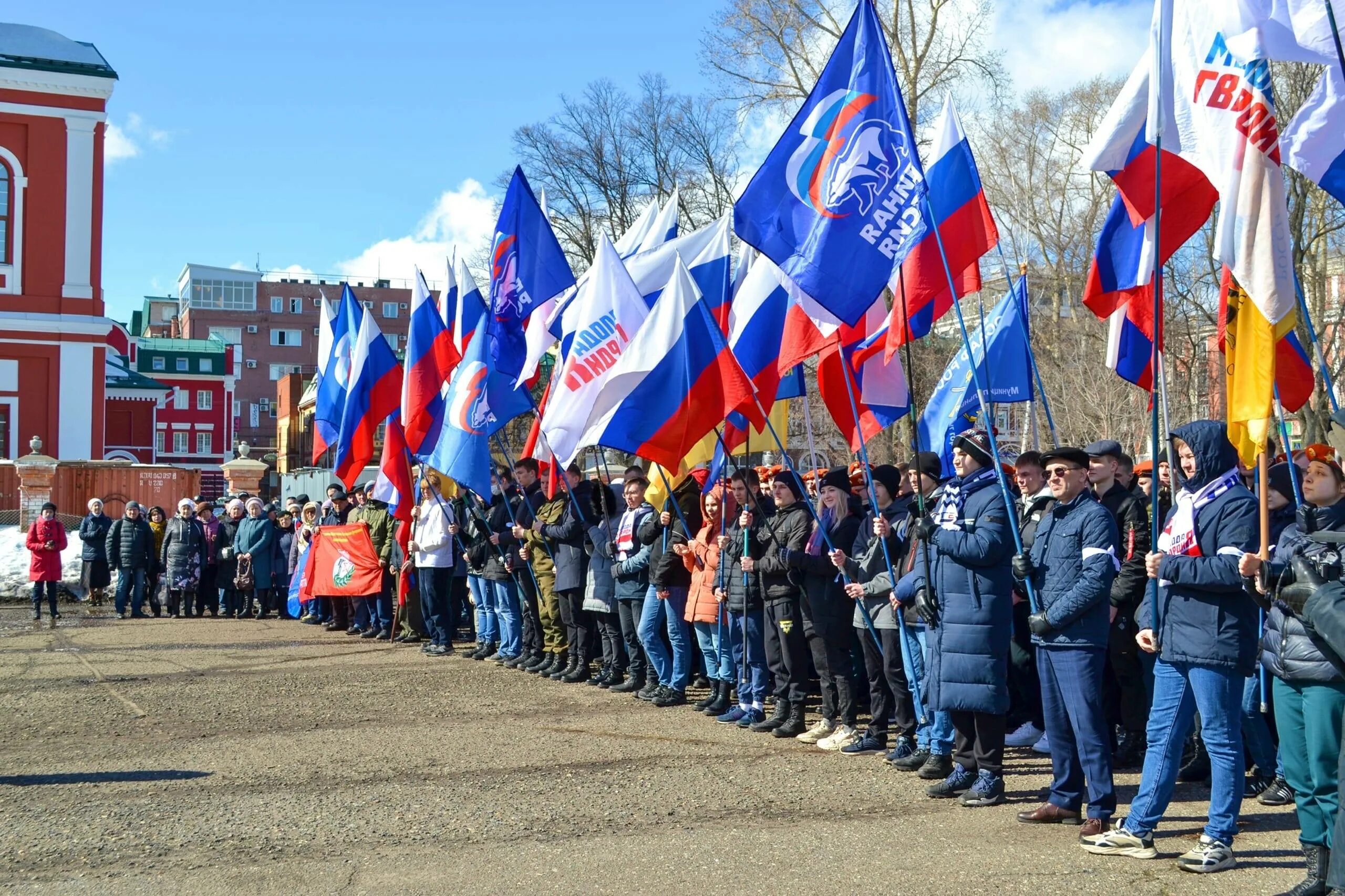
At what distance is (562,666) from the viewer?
13.0 metres

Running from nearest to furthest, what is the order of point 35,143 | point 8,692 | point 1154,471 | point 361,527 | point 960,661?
point 1154,471
point 960,661
point 8,692
point 361,527
point 35,143

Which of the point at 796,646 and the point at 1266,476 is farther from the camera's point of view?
the point at 796,646

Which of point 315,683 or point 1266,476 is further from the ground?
point 1266,476

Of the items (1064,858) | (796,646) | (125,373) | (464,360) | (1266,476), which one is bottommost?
(1064,858)

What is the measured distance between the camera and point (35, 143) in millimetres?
38219

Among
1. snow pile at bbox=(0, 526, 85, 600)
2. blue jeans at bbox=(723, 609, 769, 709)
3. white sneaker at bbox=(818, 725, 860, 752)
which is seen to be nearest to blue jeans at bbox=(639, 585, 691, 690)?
blue jeans at bbox=(723, 609, 769, 709)

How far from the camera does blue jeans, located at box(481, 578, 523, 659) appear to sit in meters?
13.8

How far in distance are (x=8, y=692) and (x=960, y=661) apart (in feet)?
28.6

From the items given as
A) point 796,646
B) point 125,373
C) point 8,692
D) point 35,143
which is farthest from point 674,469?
point 125,373

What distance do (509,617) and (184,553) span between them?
8513 millimetres

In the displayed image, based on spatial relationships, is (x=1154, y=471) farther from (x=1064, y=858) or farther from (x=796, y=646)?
(x=796, y=646)

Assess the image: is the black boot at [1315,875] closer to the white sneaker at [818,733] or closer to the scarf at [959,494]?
the scarf at [959,494]

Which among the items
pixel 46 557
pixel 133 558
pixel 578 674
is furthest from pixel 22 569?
pixel 578 674

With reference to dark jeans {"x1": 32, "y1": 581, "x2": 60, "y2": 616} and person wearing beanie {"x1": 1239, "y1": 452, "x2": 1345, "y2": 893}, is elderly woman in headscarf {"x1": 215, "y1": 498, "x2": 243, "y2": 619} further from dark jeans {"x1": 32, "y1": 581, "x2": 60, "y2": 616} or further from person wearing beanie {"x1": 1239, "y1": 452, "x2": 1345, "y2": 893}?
person wearing beanie {"x1": 1239, "y1": 452, "x2": 1345, "y2": 893}
